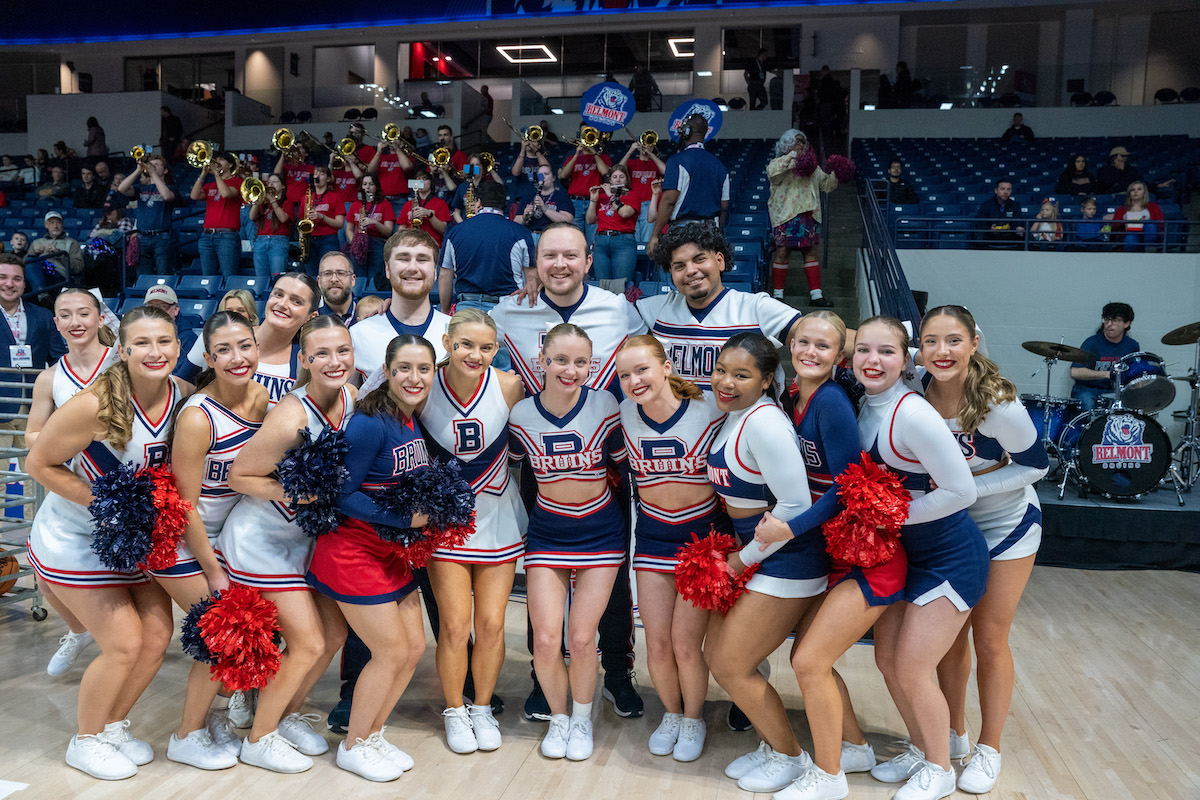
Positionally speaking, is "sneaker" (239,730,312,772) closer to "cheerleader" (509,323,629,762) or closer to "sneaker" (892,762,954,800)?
"cheerleader" (509,323,629,762)

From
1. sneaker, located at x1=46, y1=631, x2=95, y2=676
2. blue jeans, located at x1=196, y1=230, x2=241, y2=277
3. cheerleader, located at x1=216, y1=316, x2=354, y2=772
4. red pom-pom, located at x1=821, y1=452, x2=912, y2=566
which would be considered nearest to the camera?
red pom-pom, located at x1=821, y1=452, x2=912, y2=566

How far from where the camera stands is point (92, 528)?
115 inches

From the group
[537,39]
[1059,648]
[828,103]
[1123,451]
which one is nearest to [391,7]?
[537,39]

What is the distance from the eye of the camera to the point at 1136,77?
46.0 feet

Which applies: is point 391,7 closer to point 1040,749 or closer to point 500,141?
point 500,141

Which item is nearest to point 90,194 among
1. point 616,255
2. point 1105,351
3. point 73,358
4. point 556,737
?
point 616,255

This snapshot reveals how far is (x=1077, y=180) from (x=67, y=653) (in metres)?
10.2

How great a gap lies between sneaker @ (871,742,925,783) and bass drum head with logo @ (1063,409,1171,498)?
3456mm

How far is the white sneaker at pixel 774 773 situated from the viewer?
2934 millimetres

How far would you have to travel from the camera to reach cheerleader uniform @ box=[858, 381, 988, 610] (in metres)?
2.66

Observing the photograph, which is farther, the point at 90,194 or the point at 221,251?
the point at 90,194

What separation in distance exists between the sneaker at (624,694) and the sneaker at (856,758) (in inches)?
32.0

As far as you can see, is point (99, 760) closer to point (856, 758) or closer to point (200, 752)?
point (200, 752)

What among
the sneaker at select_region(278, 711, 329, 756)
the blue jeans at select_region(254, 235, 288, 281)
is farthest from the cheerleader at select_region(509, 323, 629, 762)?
the blue jeans at select_region(254, 235, 288, 281)
